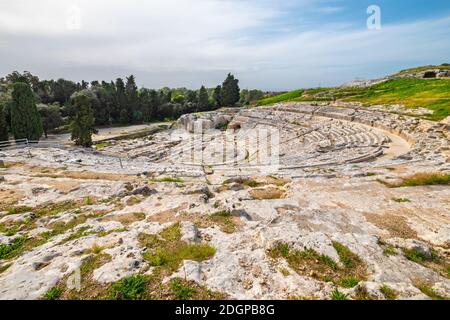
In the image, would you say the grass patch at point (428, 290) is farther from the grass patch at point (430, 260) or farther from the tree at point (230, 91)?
the tree at point (230, 91)

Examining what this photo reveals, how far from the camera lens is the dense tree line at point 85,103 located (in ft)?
115

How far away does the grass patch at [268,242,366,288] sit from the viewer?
5.67 m

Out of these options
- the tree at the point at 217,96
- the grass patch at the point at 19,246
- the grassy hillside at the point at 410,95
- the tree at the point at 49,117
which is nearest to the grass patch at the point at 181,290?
the grass patch at the point at 19,246

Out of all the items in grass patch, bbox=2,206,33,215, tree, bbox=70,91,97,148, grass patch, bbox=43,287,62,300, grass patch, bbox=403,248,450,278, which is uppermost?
tree, bbox=70,91,97,148

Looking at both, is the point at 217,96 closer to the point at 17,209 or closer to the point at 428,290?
the point at 17,209

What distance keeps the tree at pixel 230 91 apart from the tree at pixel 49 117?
47.6 metres

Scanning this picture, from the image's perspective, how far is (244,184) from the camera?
1409 cm

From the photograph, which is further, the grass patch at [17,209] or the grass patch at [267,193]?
the grass patch at [267,193]

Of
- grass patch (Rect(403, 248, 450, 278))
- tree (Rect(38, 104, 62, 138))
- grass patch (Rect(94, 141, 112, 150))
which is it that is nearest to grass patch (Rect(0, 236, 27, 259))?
grass patch (Rect(403, 248, 450, 278))

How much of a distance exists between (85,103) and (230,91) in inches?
2151

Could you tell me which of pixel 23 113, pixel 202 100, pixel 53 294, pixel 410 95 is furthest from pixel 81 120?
pixel 202 100

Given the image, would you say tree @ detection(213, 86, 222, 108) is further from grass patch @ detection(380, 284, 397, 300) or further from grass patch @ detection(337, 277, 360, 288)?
grass patch @ detection(380, 284, 397, 300)

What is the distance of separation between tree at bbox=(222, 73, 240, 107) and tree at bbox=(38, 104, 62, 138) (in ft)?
156

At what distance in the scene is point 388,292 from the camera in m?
5.02
